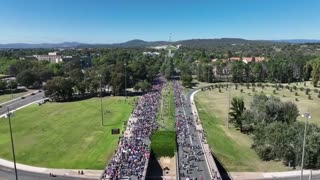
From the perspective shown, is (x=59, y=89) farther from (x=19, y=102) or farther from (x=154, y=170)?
(x=154, y=170)

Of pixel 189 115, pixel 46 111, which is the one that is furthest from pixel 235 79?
pixel 46 111

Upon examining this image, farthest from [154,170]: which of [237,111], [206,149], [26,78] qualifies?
[26,78]

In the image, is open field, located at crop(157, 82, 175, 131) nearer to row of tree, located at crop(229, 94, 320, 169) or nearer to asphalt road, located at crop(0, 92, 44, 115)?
row of tree, located at crop(229, 94, 320, 169)

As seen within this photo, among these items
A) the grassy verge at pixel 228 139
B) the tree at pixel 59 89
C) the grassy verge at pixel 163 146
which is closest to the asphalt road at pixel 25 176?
the grassy verge at pixel 163 146

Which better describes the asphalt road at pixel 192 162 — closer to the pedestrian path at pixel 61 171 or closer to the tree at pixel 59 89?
the pedestrian path at pixel 61 171

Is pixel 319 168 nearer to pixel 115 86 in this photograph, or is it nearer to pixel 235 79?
pixel 115 86

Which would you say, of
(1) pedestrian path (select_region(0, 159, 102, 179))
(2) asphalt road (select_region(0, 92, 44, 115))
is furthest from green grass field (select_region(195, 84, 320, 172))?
(2) asphalt road (select_region(0, 92, 44, 115))
